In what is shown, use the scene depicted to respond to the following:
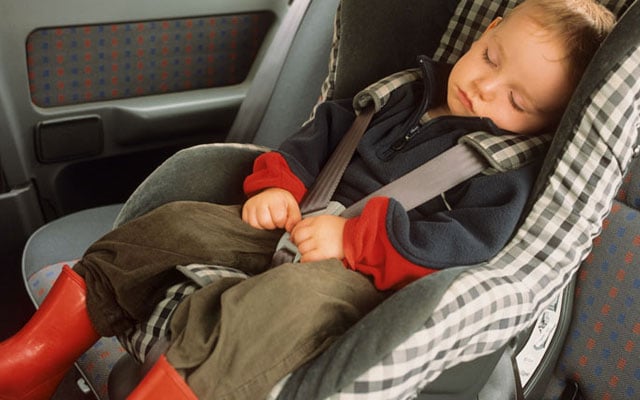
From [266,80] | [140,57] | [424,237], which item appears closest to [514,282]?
[424,237]

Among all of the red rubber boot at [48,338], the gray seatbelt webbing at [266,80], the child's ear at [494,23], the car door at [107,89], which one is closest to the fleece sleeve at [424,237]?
the child's ear at [494,23]

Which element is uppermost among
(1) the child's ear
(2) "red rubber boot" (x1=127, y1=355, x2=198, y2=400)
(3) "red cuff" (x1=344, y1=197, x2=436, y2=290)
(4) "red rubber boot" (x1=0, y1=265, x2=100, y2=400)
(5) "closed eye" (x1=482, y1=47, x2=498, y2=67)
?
(1) the child's ear

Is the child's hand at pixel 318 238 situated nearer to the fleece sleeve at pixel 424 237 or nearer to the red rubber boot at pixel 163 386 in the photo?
the fleece sleeve at pixel 424 237

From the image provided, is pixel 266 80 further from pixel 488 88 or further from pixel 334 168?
pixel 488 88

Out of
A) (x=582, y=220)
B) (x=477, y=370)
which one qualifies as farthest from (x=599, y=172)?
(x=477, y=370)

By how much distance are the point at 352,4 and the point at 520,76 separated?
1.03 feet

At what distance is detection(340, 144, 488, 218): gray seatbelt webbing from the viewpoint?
106 cm

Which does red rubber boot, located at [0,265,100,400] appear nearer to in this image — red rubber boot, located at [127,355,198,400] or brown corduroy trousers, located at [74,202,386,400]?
brown corduroy trousers, located at [74,202,386,400]

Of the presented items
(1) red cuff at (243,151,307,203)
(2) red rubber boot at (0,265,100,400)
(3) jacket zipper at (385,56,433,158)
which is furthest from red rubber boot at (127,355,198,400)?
(3) jacket zipper at (385,56,433,158)

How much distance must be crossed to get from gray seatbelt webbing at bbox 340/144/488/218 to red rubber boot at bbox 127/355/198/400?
0.38 meters

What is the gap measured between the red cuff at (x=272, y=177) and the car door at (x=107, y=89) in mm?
574

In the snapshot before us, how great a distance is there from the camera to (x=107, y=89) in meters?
1.59

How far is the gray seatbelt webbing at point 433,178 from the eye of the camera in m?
1.06

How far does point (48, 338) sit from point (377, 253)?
0.47 m
